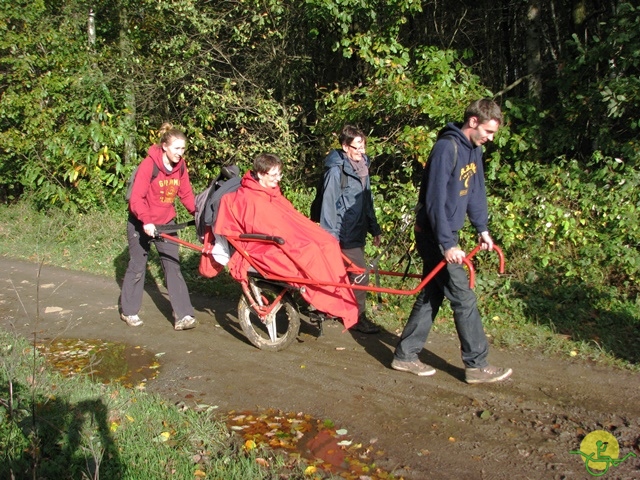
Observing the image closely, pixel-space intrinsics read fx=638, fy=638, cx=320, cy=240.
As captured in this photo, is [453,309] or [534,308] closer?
[453,309]

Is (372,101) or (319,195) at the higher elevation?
(372,101)

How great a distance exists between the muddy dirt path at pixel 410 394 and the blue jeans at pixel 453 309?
23 centimetres

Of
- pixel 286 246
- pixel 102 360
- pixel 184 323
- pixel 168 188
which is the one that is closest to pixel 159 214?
pixel 168 188

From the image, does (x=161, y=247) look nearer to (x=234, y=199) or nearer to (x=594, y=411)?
(x=234, y=199)

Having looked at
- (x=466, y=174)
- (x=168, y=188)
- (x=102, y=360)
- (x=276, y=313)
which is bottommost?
(x=102, y=360)

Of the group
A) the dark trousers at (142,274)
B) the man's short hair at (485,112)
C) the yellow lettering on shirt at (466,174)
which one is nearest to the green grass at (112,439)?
the dark trousers at (142,274)

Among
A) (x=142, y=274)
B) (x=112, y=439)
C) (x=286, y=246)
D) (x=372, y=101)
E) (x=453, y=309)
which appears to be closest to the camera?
(x=112, y=439)

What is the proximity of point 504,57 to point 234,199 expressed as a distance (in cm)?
760

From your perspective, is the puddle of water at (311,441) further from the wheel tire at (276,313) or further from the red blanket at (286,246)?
the wheel tire at (276,313)

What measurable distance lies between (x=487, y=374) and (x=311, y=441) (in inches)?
62.2

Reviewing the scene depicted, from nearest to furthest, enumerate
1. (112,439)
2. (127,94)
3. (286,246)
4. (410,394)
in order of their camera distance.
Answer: (112,439) → (410,394) → (286,246) → (127,94)

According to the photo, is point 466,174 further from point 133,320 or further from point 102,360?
point 133,320

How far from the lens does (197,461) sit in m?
3.87

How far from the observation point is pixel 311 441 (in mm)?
4160
